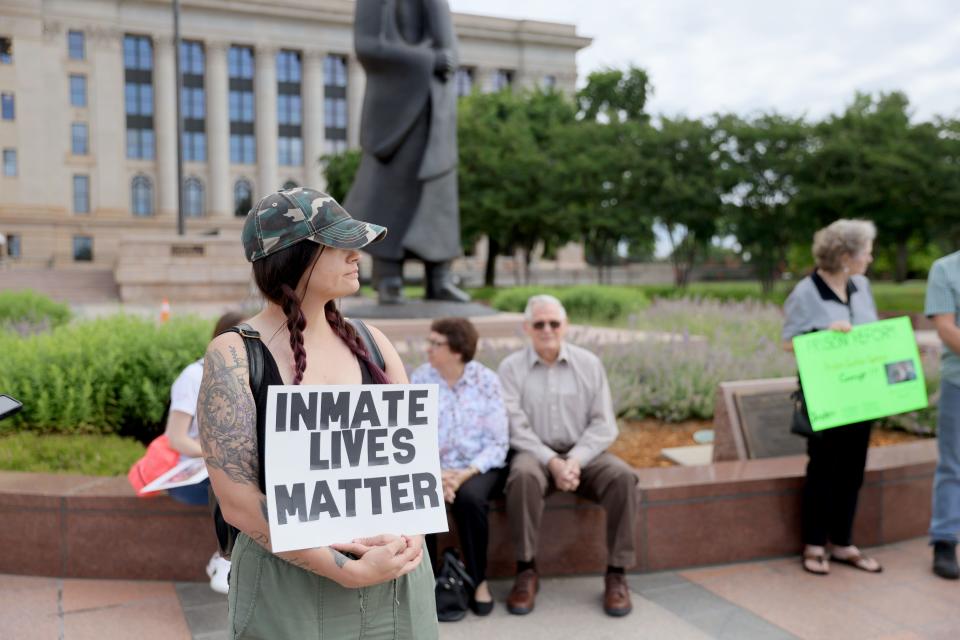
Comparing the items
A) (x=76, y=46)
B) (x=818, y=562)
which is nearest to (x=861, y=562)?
(x=818, y=562)

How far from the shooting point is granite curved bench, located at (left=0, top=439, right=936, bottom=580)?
4258 millimetres

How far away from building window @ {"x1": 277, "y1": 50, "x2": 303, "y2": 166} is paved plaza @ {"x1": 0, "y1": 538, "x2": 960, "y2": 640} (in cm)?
5780

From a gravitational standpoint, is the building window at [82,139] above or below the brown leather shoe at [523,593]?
above

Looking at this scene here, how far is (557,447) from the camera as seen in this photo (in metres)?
4.49

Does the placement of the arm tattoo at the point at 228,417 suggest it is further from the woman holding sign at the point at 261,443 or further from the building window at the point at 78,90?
the building window at the point at 78,90

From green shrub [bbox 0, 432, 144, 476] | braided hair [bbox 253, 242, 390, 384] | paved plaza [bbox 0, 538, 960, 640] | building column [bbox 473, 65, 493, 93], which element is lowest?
paved plaza [bbox 0, 538, 960, 640]

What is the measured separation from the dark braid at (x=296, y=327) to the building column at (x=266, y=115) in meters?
56.0

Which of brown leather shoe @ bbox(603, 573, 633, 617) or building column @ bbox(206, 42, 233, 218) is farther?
building column @ bbox(206, 42, 233, 218)

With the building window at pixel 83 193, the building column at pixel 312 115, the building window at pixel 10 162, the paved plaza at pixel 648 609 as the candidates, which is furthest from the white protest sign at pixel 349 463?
the building window at pixel 83 193

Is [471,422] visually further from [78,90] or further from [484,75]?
[484,75]

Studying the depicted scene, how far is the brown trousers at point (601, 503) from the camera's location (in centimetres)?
403

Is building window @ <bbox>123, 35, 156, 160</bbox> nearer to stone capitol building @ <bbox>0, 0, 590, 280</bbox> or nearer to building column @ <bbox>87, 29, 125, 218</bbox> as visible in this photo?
stone capitol building @ <bbox>0, 0, 590, 280</bbox>

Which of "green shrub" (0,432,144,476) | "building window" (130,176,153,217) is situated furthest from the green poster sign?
"building window" (130,176,153,217)

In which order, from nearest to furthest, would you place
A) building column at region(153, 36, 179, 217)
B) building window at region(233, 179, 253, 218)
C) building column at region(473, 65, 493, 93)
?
1. building column at region(153, 36, 179, 217)
2. building window at region(233, 179, 253, 218)
3. building column at region(473, 65, 493, 93)
